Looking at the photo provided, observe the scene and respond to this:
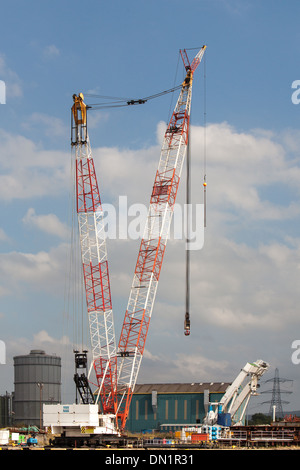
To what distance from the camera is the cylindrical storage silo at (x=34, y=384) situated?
160 meters

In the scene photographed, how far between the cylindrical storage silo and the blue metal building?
2613 centimetres

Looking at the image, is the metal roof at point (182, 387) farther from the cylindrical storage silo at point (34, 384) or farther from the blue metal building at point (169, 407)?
the cylindrical storage silo at point (34, 384)

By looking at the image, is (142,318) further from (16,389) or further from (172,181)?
(16,389)

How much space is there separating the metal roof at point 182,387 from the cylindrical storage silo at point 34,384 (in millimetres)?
24447

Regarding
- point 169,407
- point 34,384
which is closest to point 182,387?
point 169,407

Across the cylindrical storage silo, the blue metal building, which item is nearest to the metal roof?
the blue metal building

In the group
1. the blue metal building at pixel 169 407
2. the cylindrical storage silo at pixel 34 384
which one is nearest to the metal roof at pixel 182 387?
the blue metal building at pixel 169 407

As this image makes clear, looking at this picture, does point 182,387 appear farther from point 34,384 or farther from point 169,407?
point 34,384

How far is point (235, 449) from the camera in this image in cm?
6506

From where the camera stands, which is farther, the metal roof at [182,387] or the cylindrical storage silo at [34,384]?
the cylindrical storage silo at [34,384]

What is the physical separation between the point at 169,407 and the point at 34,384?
122ft

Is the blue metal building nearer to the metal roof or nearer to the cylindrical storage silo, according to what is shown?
the metal roof
